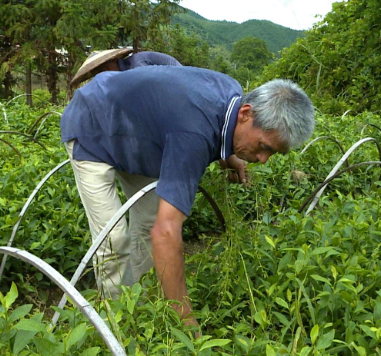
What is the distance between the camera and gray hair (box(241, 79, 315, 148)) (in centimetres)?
196

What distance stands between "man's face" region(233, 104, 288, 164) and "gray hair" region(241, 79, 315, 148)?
0.02 meters

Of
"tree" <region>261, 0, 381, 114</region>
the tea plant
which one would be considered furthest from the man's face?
"tree" <region>261, 0, 381, 114</region>

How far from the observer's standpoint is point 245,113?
Result: 2.01 m

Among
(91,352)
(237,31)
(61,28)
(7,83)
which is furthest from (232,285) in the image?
(237,31)

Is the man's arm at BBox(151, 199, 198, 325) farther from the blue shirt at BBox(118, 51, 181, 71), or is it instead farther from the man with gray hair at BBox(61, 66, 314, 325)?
the blue shirt at BBox(118, 51, 181, 71)

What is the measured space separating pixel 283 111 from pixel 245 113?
0.49 ft

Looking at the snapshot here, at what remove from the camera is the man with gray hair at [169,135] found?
1884mm

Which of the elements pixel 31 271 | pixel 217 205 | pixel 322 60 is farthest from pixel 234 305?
pixel 322 60

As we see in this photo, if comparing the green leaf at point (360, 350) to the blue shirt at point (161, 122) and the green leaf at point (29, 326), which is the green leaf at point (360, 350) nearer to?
the blue shirt at point (161, 122)

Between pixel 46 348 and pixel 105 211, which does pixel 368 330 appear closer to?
pixel 46 348

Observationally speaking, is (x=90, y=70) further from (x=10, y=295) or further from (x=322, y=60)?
(x=322, y=60)

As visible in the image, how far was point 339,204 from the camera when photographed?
9.78ft

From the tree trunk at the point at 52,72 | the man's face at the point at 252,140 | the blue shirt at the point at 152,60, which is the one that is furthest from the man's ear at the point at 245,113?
the tree trunk at the point at 52,72

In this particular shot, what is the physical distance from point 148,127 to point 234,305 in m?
0.83
